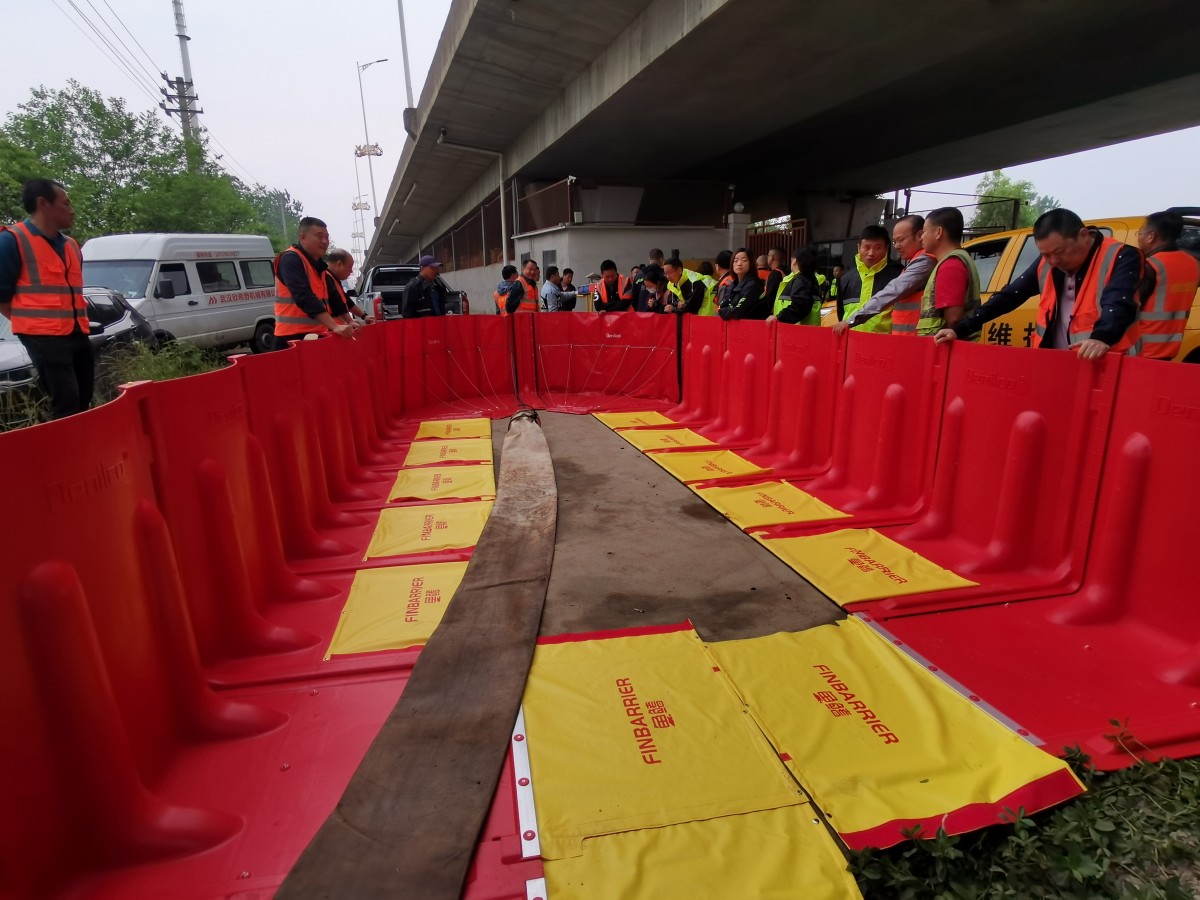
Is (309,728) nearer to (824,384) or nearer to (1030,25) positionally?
(824,384)

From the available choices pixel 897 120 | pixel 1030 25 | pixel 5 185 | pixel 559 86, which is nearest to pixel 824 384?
pixel 1030 25

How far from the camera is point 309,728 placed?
8.50ft

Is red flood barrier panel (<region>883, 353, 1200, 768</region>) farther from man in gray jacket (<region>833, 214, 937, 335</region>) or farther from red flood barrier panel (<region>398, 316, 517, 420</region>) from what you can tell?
red flood barrier panel (<region>398, 316, 517, 420</region>)

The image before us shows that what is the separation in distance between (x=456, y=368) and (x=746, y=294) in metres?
4.77

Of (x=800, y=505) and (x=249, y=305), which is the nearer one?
(x=800, y=505)

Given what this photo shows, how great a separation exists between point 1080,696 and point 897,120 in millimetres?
17535

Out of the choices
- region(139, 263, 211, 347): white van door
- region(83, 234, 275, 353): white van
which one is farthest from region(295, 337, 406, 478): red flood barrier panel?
region(139, 263, 211, 347): white van door

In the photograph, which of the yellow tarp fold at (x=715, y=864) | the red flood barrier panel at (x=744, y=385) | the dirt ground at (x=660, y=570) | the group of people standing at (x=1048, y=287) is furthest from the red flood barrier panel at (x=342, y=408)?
the group of people standing at (x=1048, y=287)

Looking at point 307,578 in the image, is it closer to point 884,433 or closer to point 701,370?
point 884,433

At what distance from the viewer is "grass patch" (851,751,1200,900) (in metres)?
1.83

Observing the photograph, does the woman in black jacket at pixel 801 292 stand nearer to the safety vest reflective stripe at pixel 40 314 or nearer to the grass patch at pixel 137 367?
the grass patch at pixel 137 367

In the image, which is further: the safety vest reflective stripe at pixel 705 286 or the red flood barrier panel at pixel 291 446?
the safety vest reflective stripe at pixel 705 286

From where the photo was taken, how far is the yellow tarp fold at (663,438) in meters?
7.10

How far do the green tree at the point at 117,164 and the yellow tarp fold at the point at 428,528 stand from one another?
3322 cm
